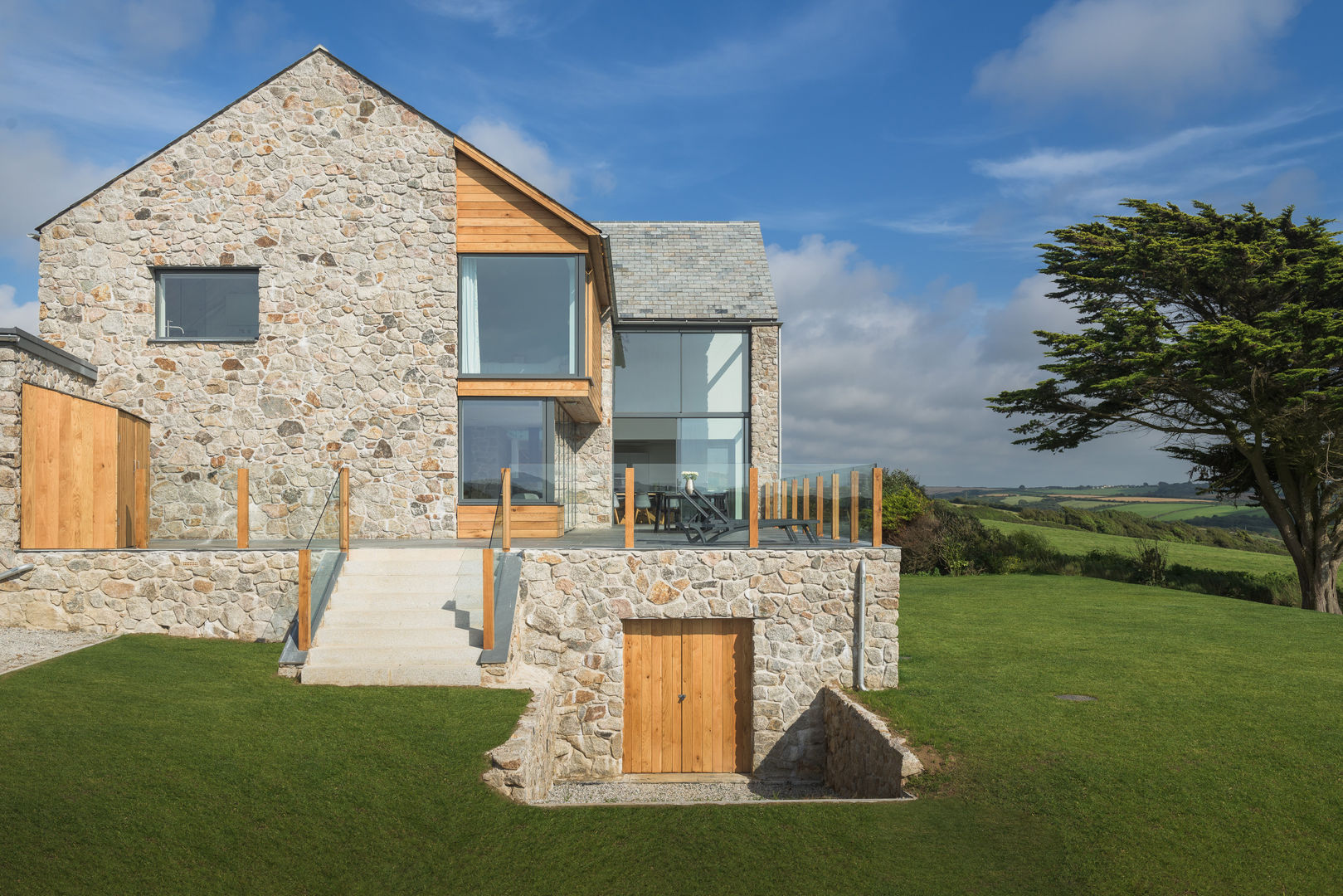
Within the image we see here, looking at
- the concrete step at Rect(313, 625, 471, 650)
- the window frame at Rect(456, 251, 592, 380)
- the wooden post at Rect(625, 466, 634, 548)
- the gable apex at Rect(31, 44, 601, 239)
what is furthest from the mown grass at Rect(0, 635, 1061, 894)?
the gable apex at Rect(31, 44, 601, 239)

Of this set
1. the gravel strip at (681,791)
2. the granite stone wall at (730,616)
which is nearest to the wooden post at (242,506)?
the granite stone wall at (730,616)

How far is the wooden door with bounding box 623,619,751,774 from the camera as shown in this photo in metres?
10.9

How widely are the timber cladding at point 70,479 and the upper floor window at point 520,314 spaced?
491cm

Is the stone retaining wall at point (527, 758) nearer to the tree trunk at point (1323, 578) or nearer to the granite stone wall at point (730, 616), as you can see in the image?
the granite stone wall at point (730, 616)

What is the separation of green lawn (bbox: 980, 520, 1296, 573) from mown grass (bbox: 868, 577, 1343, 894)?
32.4ft

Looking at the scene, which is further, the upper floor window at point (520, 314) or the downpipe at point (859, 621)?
the upper floor window at point (520, 314)

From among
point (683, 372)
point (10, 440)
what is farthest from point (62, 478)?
point (683, 372)

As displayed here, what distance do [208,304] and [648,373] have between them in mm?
8966

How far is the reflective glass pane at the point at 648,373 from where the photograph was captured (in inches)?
733

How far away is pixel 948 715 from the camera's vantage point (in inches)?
337

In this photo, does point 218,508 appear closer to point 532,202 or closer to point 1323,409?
point 532,202

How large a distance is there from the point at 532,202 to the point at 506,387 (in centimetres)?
305

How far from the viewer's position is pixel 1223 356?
18078mm

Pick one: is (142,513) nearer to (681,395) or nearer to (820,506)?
(820,506)
